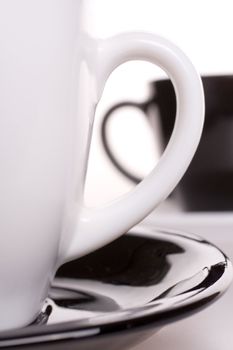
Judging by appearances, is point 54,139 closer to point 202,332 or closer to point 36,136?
point 36,136

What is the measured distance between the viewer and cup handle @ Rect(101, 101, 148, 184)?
2.21ft

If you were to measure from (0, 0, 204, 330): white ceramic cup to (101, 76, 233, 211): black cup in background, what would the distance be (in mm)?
312

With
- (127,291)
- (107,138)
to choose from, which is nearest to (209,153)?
(107,138)

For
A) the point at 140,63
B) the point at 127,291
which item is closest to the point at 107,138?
the point at 140,63

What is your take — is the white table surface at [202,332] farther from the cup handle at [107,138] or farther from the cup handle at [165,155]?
the cup handle at [107,138]

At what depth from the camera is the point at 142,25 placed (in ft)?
2.27

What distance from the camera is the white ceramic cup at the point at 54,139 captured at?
0.94 feet

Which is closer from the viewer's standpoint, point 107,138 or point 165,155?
point 165,155

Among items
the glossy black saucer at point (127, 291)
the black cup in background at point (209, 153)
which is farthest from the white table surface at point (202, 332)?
the black cup in background at point (209, 153)

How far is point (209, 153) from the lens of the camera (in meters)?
0.66

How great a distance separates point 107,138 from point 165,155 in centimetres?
33

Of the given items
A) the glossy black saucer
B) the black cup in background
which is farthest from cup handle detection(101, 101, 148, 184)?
the glossy black saucer

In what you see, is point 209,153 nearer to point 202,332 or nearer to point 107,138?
point 107,138

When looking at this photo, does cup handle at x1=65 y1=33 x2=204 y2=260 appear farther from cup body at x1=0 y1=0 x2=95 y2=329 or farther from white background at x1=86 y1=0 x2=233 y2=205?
white background at x1=86 y1=0 x2=233 y2=205
